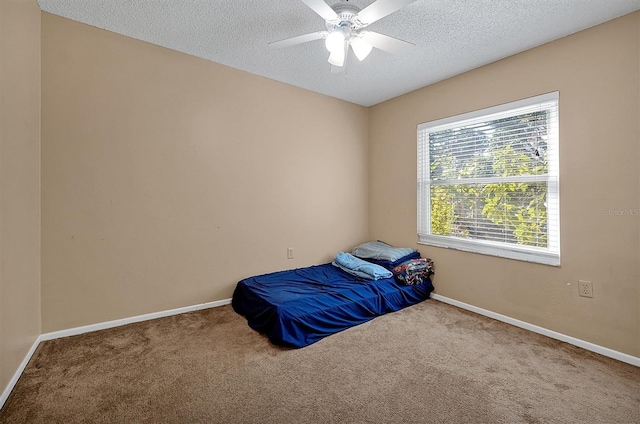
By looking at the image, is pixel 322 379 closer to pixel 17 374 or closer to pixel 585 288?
pixel 17 374

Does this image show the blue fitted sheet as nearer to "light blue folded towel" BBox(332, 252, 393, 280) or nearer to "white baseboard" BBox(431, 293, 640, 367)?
"light blue folded towel" BBox(332, 252, 393, 280)

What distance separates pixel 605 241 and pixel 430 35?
6.91 ft

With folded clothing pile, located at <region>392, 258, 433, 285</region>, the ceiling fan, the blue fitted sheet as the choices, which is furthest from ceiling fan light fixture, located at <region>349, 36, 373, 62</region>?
folded clothing pile, located at <region>392, 258, 433, 285</region>

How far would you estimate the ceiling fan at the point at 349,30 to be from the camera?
1631 millimetres

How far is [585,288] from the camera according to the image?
2250 millimetres

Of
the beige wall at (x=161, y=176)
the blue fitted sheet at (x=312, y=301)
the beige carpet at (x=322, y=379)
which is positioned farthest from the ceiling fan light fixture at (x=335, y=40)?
the beige carpet at (x=322, y=379)

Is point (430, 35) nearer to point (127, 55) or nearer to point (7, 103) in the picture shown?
point (127, 55)

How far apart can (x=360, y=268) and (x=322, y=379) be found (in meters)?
1.55

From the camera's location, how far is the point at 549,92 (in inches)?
95.3

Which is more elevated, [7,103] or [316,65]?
[316,65]

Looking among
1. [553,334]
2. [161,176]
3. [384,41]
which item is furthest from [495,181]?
[161,176]

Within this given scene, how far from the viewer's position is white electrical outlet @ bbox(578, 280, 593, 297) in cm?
222

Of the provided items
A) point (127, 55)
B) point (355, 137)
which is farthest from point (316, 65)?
point (127, 55)

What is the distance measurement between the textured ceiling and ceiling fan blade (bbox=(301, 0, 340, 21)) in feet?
1.26
